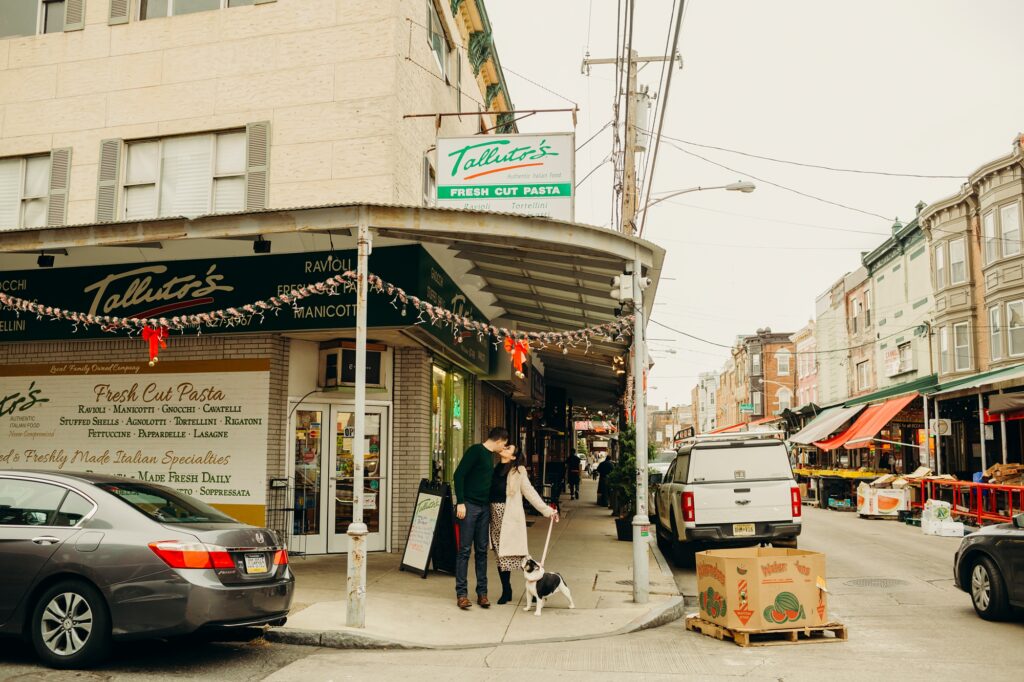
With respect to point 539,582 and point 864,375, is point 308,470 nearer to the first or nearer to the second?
point 539,582

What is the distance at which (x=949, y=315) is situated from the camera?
1164 inches

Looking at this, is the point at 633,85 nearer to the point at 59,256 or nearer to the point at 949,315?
the point at 59,256

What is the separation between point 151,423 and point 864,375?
113ft

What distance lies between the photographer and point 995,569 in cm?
892

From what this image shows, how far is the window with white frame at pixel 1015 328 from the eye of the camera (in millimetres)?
26031

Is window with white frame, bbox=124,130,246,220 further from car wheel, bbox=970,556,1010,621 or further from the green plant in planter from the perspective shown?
car wheel, bbox=970,556,1010,621

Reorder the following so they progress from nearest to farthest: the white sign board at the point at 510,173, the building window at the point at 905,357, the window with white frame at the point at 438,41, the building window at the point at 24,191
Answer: the white sign board at the point at 510,173
the building window at the point at 24,191
the window with white frame at the point at 438,41
the building window at the point at 905,357

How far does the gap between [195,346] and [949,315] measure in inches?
1032

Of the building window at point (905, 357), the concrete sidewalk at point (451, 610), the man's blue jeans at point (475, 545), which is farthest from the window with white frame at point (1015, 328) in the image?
the man's blue jeans at point (475, 545)

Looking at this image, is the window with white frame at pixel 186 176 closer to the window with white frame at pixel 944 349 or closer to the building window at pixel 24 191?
the building window at pixel 24 191

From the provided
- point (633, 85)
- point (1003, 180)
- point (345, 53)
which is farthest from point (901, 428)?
point (345, 53)

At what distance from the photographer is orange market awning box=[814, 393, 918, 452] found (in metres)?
28.2

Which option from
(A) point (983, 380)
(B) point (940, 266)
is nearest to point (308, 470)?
(A) point (983, 380)

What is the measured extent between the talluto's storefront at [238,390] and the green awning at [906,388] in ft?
64.9
